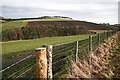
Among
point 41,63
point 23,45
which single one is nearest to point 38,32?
point 23,45

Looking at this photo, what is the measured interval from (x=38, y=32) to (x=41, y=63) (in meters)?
47.9

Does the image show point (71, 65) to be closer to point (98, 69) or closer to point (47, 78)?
point (98, 69)

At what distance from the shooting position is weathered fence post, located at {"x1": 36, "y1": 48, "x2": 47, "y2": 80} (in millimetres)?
7402

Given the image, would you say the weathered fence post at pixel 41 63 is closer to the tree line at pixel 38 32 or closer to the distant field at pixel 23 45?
the distant field at pixel 23 45

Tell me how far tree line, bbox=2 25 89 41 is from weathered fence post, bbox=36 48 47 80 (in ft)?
139

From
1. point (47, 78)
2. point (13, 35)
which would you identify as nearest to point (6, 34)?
point (13, 35)

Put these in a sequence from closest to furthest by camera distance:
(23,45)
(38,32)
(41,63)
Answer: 1. (41,63)
2. (23,45)
3. (38,32)

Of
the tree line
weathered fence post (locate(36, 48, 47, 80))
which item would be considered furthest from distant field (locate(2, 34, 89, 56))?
weathered fence post (locate(36, 48, 47, 80))

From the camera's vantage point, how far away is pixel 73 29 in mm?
64375

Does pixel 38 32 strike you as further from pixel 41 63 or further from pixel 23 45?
pixel 41 63

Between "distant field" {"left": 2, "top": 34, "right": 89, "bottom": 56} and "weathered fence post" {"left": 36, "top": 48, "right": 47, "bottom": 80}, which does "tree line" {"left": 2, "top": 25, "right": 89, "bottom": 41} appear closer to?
"distant field" {"left": 2, "top": 34, "right": 89, "bottom": 56}

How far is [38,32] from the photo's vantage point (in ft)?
181

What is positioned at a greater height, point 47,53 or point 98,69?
point 47,53

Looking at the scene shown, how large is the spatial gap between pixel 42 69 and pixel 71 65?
3.09 m
